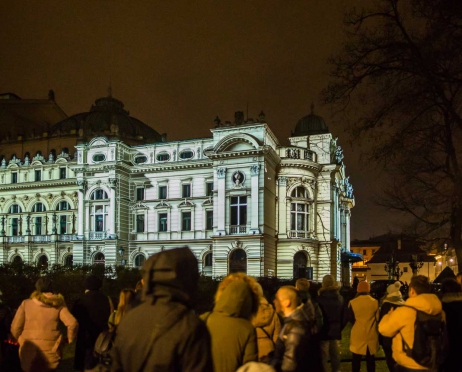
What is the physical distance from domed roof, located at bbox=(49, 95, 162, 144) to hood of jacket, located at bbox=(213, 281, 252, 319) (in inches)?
2007

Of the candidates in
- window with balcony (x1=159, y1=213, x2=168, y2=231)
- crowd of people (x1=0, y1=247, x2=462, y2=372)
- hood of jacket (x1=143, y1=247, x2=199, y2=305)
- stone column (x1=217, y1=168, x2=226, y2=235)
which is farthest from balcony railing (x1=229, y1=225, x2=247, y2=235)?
hood of jacket (x1=143, y1=247, x2=199, y2=305)

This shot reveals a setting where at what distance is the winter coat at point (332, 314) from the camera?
9062 millimetres

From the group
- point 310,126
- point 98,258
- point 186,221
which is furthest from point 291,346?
point 310,126

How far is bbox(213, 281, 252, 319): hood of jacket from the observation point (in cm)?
440

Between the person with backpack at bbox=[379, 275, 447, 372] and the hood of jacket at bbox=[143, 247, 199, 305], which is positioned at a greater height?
the hood of jacket at bbox=[143, 247, 199, 305]

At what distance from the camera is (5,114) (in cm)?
6531

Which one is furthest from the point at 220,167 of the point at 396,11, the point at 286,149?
the point at 396,11

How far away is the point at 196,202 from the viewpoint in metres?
46.5

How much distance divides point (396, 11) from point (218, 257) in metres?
32.6

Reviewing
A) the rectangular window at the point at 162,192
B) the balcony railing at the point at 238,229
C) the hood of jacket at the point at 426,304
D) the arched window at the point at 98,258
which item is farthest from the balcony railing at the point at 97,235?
the hood of jacket at the point at 426,304

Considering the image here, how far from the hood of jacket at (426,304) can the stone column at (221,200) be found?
3637 centimetres

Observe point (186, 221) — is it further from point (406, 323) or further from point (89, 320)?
point (406, 323)

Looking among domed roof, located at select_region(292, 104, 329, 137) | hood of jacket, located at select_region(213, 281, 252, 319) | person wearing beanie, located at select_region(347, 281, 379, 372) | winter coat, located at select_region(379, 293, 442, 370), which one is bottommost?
person wearing beanie, located at select_region(347, 281, 379, 372)

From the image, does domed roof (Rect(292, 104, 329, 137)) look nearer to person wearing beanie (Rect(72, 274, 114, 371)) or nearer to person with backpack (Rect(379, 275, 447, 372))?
person wearing beanie (Rect(72, 274, 114, 371))
